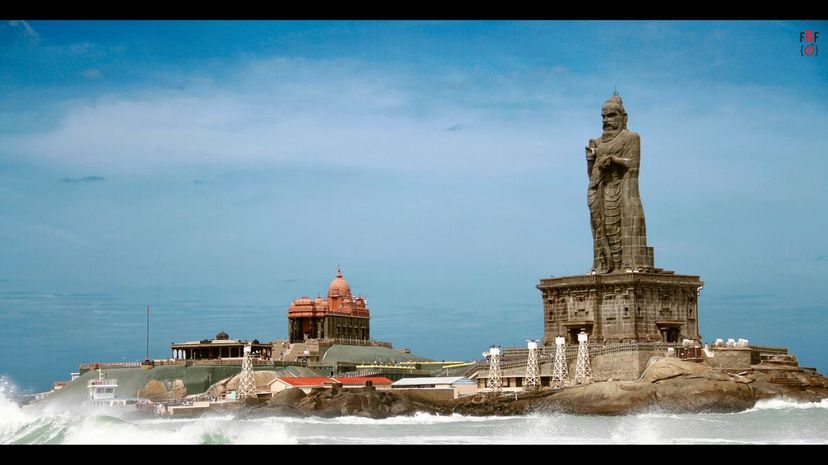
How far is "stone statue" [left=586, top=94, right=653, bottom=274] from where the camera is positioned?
3344 inches

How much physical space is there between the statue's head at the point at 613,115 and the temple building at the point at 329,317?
4055cm

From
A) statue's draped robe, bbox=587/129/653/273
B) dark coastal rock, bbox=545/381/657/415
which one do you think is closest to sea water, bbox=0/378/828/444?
dark coastal rock, bbox=545/381/657/415

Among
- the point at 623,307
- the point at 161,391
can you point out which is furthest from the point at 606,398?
the point at 161,391

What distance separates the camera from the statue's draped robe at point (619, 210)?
279 ft

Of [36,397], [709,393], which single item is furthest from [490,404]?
[36,397]

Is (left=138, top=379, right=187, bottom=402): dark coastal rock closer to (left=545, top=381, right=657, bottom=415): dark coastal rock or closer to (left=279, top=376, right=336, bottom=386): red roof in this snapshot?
(left=279, top=376, right=336, bottom=386): red roof

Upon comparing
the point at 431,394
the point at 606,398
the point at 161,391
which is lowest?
the point at 606,398

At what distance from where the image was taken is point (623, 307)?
276 feet

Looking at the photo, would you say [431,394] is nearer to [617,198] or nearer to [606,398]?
[606,398]

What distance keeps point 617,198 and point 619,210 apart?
729 mm

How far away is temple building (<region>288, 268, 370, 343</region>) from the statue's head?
40.6 meters
